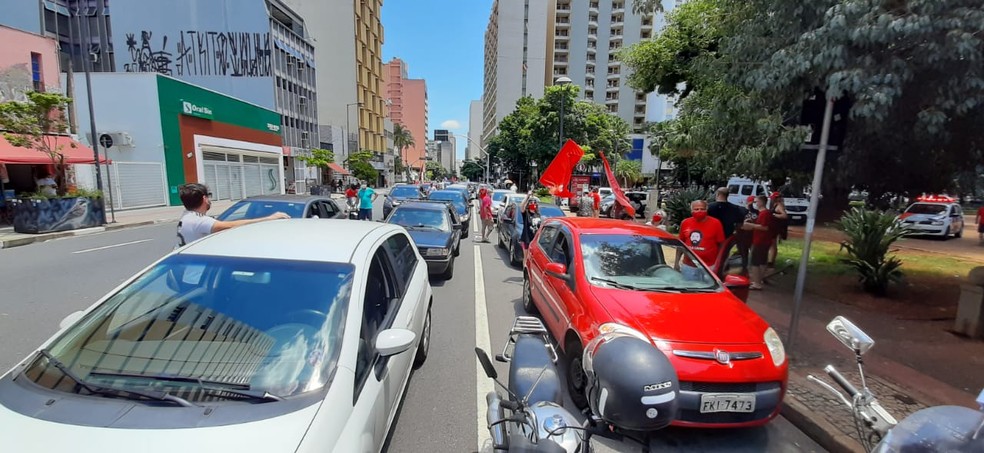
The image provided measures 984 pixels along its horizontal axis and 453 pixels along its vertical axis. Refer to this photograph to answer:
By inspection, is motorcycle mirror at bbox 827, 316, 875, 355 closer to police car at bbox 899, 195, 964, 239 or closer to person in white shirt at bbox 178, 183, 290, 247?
person in white shirt at bbox 178, 183, 290, 247

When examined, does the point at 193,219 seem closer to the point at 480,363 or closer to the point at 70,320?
the point at 70,320

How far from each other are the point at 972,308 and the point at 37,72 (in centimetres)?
2924

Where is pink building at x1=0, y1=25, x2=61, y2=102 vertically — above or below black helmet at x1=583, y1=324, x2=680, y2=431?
above

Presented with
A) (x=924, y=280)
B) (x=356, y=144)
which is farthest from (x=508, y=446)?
(x=356, y=144)

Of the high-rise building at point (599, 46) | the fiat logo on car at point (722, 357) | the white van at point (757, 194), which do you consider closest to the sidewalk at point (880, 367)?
the fiat logo on car at point (722, 357)

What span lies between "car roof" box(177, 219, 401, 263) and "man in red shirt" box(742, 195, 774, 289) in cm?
672

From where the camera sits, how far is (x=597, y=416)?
2.05 m

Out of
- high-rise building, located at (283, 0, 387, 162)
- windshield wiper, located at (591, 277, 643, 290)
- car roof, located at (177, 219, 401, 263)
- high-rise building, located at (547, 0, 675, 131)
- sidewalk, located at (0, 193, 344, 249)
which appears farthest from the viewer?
high-rise building, located at (547, 0, 675, 131)

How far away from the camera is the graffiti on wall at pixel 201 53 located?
36688mm

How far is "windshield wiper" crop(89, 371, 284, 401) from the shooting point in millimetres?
1868

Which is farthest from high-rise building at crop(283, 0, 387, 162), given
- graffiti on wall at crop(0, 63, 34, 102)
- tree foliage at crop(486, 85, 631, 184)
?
graffiti on wall at crop(0, 63, 34, 102)

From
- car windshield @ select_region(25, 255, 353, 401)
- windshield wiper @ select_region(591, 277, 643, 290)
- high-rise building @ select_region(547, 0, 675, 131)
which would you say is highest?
high-rise building @ select_region(547, 0, 675, 131)

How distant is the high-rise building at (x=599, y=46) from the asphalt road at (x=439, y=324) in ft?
215

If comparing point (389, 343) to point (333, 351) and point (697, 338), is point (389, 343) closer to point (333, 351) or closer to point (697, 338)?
point (333, 351)
